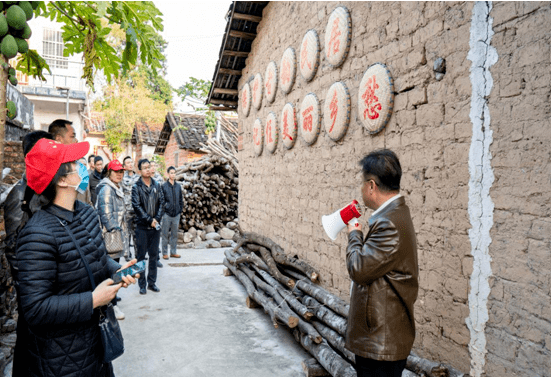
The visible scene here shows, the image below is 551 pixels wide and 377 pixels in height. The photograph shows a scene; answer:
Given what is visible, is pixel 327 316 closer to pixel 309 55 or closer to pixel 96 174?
pixel 309 55

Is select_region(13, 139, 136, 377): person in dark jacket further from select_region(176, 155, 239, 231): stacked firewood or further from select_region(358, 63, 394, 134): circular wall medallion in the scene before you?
select_region(176, 155, 239, 231): stacked firewood

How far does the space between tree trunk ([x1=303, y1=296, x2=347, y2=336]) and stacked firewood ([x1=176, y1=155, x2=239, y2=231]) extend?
788 centimetres

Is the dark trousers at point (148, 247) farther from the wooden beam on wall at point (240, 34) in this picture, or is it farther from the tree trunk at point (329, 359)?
the wooden beam on wall at point (240, 34)

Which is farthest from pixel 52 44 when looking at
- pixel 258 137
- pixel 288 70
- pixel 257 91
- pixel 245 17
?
pixel 288 70

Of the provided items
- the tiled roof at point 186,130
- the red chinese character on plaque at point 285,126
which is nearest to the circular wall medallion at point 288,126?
the red chinese character on plaque at point 285,126

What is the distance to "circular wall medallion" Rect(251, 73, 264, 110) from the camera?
722 cm

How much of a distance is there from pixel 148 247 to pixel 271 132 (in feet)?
9.49

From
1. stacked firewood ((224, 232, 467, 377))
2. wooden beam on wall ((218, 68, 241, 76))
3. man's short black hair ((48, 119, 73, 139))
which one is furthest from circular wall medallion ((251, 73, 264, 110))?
man's short black hair ((48, 119, 73, 139))

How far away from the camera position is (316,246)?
4957 millimetres

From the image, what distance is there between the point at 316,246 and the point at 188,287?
10.2 feet

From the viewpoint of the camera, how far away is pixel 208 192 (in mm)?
12289

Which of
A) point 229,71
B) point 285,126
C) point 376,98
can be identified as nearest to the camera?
point 376,98

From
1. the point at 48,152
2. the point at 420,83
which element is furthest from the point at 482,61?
the point at 48,152

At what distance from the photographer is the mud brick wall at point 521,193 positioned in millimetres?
2156
